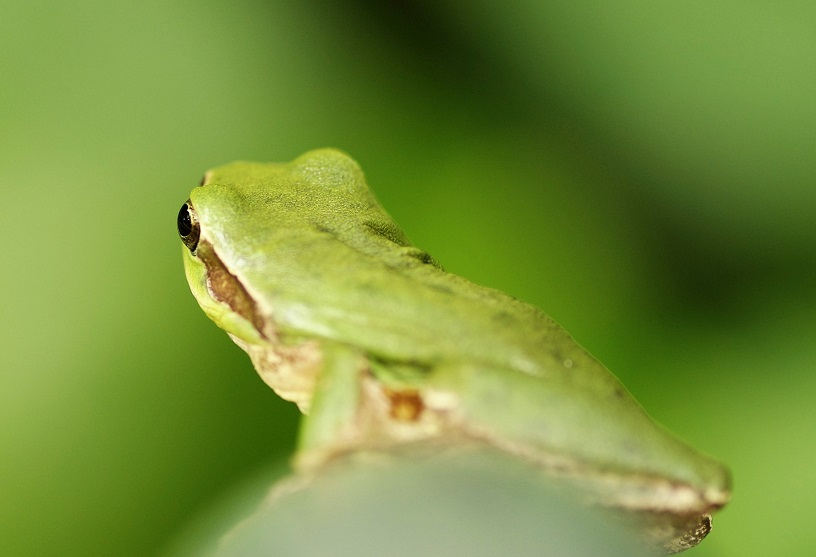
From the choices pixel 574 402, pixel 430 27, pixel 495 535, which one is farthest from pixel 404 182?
pixel 495 535

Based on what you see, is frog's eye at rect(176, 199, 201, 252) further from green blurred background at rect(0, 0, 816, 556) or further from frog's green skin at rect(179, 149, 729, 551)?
green blurred background at rect(0, 0, 816, 556)

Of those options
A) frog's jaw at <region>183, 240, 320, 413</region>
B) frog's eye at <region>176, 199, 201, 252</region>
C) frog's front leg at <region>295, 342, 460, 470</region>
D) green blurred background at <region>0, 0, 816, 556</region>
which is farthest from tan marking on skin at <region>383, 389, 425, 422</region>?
green blurred background at <region>0, 0, 816, 556</region>

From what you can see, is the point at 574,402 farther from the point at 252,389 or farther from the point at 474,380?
the point at 252,389

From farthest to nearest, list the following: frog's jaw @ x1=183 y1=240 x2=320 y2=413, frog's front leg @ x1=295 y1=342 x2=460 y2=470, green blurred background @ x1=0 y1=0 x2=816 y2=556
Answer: green blurred background @ x1=0 y1=0 x2=816 y2=556 < frog's jaw @ x1=183 y1=240 x2=320 y2=413 < frog's front leg @ x1=295 y1=342 x2=460 y2=470

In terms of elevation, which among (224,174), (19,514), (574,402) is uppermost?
(224,174)

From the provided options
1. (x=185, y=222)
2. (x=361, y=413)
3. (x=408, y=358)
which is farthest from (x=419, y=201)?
(x=361, y=413)

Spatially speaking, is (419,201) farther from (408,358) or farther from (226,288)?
(408,358)
